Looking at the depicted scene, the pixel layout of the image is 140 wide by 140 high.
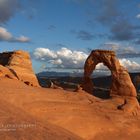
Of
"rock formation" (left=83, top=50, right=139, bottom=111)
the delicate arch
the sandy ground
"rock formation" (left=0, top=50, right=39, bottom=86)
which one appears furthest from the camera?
"rock formation" (left=0, top=50, right=39, bottom=86)

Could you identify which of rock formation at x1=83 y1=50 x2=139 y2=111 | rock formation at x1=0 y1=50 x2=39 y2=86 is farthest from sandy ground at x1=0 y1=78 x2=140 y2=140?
rock formation at x1=0 y1=50 x2=39 y2=86

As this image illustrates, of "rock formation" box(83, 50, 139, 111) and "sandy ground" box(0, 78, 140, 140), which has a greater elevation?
"rock formation" box(83, 50, 139, 111)

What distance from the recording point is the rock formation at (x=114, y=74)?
82.1ft

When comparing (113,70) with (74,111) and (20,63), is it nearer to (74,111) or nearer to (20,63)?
(20,63)

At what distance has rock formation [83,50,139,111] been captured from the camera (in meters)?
25.0

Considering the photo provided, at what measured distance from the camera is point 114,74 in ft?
87.1

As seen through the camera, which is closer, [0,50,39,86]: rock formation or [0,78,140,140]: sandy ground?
[0,78,140,140]: sandy ground

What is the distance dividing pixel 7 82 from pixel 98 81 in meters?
75.5

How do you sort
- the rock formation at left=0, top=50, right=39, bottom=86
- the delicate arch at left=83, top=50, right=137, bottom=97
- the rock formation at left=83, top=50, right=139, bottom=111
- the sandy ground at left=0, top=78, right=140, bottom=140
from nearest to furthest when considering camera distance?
the sandy ground at left=0, top=78, right=140, bottom=140, the rock formation at left=83, top=50, right=139, bottom=111, the delicate arch at left=83, top=50, right=137, bottom=97, the rock formation at left=0, top=50, right=39, bottom=86

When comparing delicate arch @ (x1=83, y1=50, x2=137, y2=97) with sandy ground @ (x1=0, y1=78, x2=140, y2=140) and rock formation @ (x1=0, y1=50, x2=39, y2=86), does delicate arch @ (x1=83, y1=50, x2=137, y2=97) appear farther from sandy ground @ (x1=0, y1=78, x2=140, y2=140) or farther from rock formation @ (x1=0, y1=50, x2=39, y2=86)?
rock formation @ (x1=0, y1=50, x2=39, y2=86)

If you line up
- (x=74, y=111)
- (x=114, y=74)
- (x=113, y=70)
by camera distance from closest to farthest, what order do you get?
1. (x=74, y=111)
2. (x=114, y=74)
3. (x=113, y=70)

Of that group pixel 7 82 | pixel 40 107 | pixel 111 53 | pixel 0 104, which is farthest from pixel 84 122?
pixel 111 53

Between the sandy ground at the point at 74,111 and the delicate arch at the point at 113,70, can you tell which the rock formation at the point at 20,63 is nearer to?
the delicate arch at the point at 113,70

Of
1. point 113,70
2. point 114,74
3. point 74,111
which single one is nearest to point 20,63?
point 113,70
